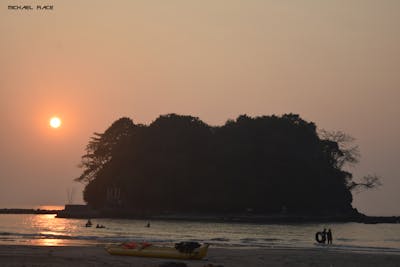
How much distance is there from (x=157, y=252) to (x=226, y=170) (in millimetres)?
101065

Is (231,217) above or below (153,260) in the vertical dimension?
above

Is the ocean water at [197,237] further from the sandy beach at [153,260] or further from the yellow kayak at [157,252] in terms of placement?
the yellow kayak at [157,252]

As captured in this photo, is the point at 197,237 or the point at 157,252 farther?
the point at 197,237

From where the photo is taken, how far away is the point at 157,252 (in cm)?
3912

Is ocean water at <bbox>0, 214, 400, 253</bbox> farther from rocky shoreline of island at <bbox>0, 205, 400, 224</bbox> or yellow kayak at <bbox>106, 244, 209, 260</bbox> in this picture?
rocky shoreline of island at <bbox>0, 205, 400, 224</bbox>

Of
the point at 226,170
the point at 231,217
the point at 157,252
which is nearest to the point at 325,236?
the point at 157,252

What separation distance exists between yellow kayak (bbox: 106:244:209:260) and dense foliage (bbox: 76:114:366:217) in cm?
9672

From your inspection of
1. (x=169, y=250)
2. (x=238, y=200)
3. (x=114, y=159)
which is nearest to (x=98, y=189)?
(x=114, y=159)

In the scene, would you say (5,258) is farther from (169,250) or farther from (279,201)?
(279,201)

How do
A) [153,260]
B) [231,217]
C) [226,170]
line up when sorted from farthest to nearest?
[226,170], [231,217], [153,260]

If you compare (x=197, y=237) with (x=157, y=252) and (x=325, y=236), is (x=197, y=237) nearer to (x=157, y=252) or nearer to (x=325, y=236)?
(x=325, y=236)

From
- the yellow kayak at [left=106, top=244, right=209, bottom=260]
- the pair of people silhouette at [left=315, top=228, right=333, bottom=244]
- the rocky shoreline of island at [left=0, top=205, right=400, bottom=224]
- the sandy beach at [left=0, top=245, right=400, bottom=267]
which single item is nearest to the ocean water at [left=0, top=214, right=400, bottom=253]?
the pair of people silhouette at [left=315, top=228, right=333, bottom=244]

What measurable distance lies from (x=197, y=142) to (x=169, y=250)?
341 ft

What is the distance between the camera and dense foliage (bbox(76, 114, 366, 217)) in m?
138
